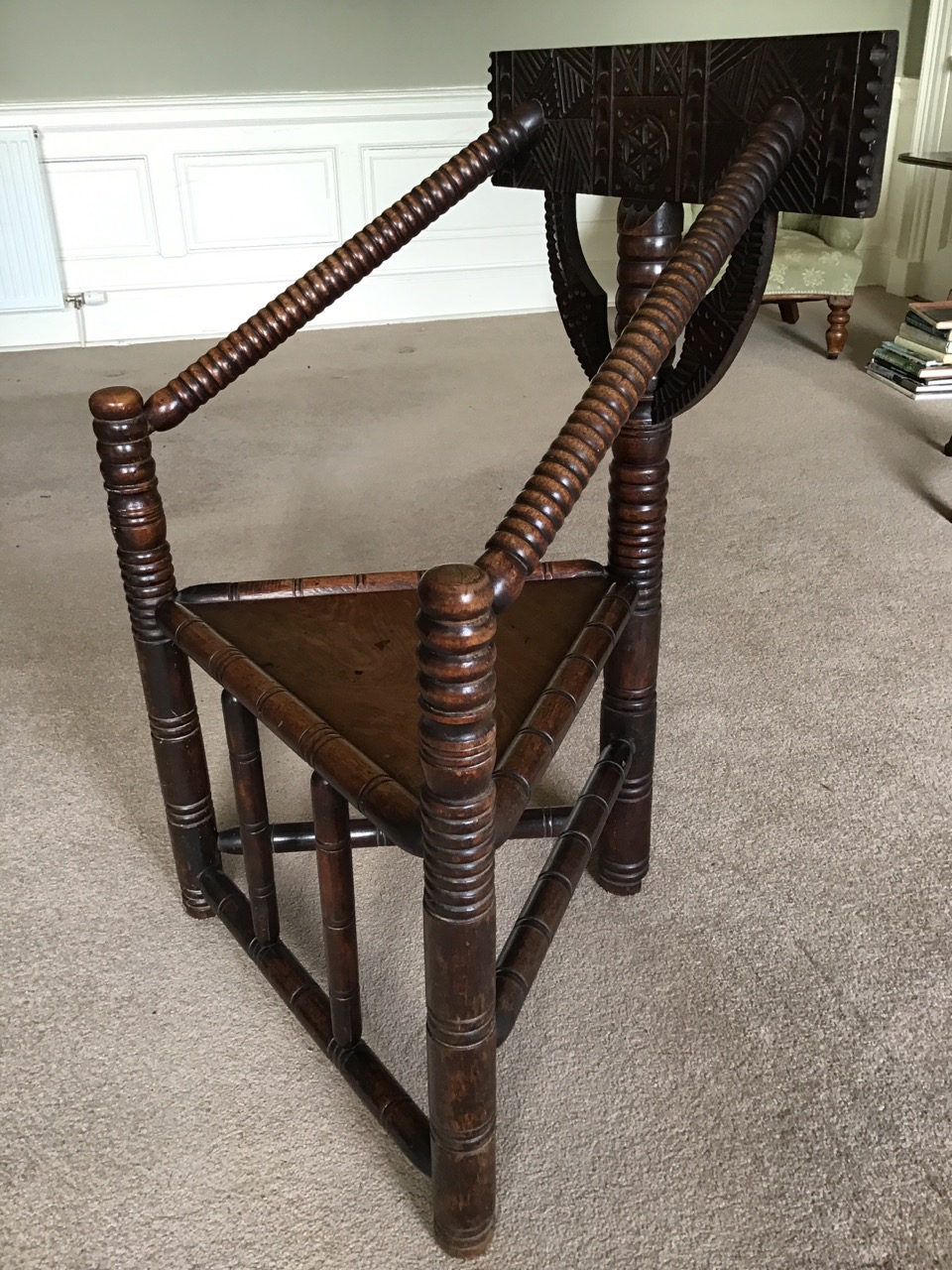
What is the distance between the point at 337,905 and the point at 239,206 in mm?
3602

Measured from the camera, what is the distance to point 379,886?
1.42m

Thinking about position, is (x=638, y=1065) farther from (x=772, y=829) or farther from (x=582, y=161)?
(x=582, y=161)

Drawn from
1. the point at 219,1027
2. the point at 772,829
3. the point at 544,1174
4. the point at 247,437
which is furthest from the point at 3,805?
the point at 247,437

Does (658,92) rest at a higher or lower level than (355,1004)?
higher

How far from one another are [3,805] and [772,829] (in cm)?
111

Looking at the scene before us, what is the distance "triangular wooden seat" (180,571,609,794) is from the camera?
941mm

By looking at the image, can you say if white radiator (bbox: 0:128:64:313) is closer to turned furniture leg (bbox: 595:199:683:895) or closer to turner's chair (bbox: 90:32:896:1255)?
turner's chair (bbox: 90:32:896:1255)

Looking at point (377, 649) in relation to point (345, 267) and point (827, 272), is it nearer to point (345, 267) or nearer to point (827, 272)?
point (345, 267)

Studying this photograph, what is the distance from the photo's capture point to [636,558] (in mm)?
1199

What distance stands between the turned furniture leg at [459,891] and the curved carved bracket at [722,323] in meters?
0.47

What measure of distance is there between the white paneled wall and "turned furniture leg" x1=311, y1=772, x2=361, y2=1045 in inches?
137

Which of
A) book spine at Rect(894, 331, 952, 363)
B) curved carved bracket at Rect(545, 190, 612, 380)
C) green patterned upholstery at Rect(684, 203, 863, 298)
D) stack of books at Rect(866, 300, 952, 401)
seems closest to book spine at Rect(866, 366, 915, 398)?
stack of books at Rect(866, 300, 952, 401)

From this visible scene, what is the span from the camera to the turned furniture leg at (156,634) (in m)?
1.10

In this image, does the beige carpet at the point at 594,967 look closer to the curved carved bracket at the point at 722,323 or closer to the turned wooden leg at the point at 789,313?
the curved carved bracket at the point at 722,323
